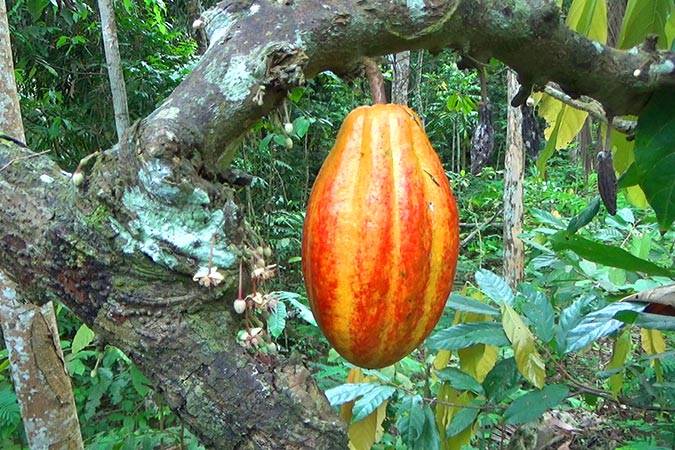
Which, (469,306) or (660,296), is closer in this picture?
(660,296)

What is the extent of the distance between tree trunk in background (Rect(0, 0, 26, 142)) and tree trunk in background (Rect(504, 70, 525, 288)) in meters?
3.75

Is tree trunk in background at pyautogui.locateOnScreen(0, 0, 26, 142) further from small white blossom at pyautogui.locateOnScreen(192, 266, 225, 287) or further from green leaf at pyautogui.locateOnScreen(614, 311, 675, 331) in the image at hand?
green leaf at pyautogui.locateOnScreen(614, 311, 675, 331)

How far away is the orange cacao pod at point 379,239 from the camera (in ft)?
2.10

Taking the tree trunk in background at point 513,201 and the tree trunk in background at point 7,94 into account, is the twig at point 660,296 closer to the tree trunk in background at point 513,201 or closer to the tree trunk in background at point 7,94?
the tree trunk in background at point 7,94

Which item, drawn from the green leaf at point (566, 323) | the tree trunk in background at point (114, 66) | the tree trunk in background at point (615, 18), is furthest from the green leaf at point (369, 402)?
the tree trunk in background at point (615, 18)

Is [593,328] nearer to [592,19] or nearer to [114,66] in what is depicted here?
[592,19]

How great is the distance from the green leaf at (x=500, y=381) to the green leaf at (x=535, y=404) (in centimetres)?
5

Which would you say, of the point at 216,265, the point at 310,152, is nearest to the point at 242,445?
the point at 216,265

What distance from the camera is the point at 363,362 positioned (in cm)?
72

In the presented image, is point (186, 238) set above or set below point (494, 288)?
above

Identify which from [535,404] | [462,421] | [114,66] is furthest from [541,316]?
[114,66]

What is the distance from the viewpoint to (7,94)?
1498 millimetres

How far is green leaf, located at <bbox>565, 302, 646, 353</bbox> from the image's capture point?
1.10 metres

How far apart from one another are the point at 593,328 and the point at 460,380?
0.30 metres
